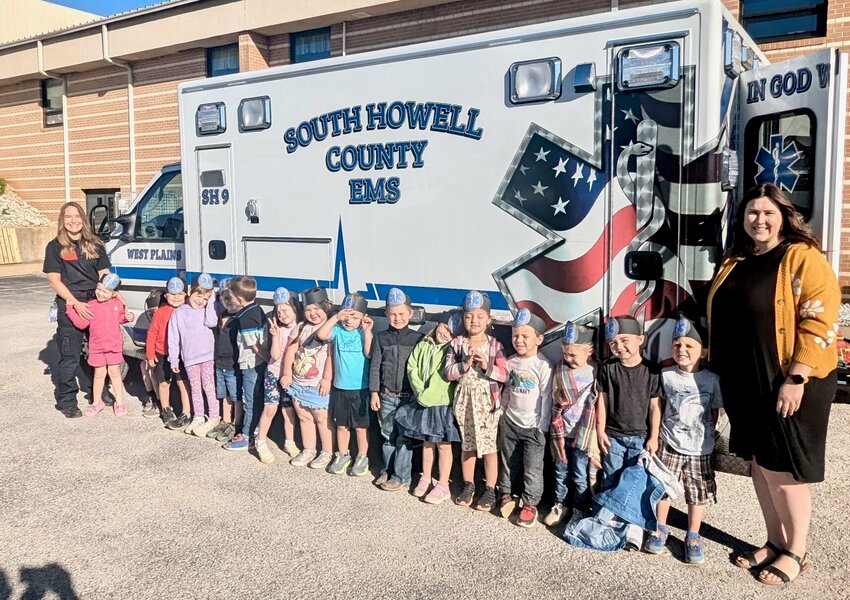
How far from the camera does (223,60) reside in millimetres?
17297

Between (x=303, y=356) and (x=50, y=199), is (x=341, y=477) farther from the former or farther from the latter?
(x=50, y=199)

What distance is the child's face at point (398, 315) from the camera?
4.42 m

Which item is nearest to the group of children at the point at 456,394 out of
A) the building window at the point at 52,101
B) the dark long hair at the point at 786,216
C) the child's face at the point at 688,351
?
the child's face at the point at 688,351

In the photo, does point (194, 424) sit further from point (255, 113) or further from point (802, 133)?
point (802, 133)

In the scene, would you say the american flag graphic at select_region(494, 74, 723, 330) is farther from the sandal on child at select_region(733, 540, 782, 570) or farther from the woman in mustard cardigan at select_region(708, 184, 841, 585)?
the sandal on child at select_region(733, 540, 782, 570)

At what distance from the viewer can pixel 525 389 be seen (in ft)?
13.3

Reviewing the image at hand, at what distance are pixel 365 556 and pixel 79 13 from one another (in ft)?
128

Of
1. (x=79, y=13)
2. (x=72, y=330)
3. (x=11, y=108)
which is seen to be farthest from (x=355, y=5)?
(x=79, y=13)

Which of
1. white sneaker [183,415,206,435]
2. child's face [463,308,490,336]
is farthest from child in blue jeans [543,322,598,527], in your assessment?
white sneaker [183,415,206,435]

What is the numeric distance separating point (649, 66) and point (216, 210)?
339cm

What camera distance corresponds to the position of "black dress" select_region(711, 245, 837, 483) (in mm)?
3316

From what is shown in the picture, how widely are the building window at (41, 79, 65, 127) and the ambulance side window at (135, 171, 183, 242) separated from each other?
1713cm

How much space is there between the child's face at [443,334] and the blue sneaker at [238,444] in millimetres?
1946

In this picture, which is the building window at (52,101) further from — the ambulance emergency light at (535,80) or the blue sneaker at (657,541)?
the blue sneaker at (657,541)
